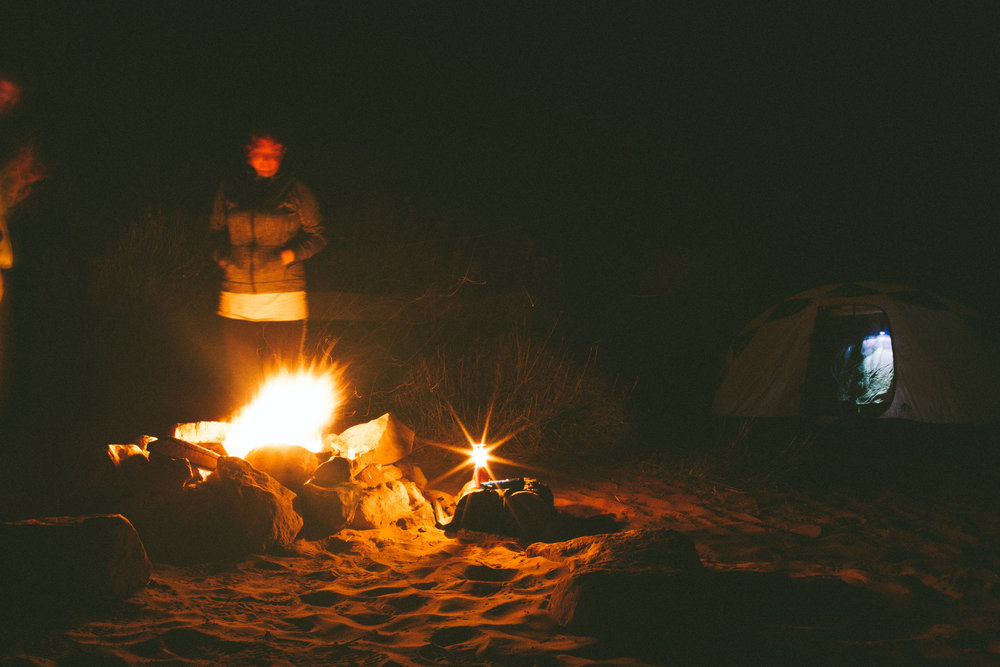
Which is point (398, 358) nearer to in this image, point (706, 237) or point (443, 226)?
point (443, 226)

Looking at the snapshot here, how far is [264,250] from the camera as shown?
4.34 metres

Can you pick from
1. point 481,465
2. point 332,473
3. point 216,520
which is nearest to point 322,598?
point 216,520

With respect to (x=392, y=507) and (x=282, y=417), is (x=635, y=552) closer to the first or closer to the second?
(x=392, y=507)

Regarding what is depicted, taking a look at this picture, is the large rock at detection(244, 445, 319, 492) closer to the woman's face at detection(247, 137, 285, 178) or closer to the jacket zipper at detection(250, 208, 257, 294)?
the jacket zipper at detection(250, 208, 257, 294)

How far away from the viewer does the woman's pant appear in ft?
14.6

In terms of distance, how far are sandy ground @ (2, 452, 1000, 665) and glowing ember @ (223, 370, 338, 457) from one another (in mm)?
1139

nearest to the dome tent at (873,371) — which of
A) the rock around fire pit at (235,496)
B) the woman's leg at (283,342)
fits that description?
the rock around fire pit at (235,496)

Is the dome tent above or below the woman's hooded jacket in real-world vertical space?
below

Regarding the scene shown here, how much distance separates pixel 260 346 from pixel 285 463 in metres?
0.98

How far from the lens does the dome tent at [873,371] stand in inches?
263

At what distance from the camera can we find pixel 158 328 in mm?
6164

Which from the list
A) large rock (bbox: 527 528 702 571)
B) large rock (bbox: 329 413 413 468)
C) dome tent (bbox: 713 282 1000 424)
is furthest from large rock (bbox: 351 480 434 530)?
dome tent (bbox: 713 282 1000 424)

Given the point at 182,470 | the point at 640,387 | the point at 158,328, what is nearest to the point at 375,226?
the point at 158,328

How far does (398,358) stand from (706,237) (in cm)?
777
